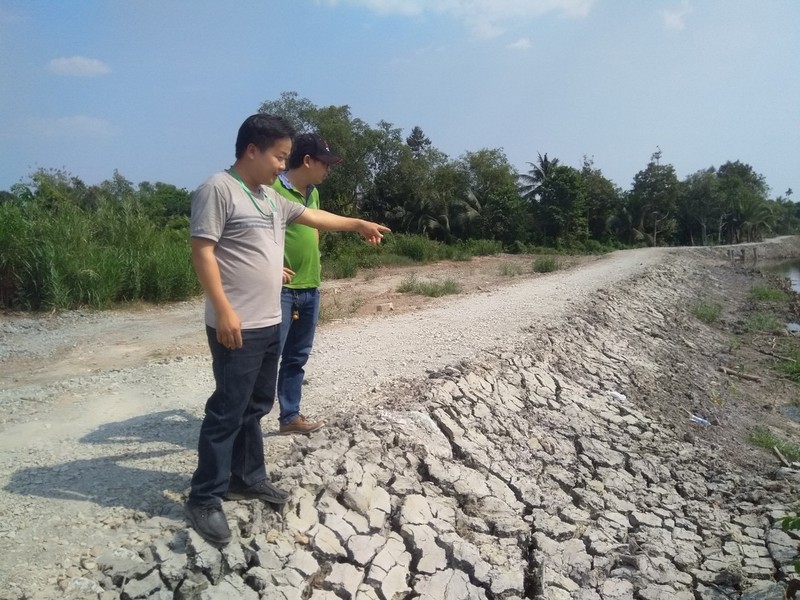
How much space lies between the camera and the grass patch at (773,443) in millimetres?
6000

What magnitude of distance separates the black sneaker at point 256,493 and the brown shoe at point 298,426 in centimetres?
81

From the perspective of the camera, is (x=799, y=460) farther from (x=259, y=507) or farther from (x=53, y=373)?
(x=53, y=373)

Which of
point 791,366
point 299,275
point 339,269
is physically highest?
point 299,275

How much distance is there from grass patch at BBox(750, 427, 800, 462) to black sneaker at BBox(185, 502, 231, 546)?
18.7 feet

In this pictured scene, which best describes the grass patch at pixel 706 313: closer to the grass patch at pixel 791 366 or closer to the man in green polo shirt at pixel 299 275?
the grass patch at pixel 791 366

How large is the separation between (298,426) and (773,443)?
206 inches

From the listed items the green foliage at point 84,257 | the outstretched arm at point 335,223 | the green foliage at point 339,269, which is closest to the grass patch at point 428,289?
the green foliage at point 339,269

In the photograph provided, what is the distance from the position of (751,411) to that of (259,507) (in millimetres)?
6761

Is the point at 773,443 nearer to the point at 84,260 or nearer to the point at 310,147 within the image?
the point at 310,147

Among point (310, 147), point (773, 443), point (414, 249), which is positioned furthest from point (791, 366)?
point (414, 249)

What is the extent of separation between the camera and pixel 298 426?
370cm

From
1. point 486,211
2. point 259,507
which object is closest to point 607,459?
point 259,507

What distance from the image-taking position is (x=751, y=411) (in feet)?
24.2

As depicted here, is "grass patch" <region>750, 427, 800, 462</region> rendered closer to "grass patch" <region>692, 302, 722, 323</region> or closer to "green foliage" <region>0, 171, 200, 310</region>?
"grass patch" <region>692, 302, 722, 323</region>
